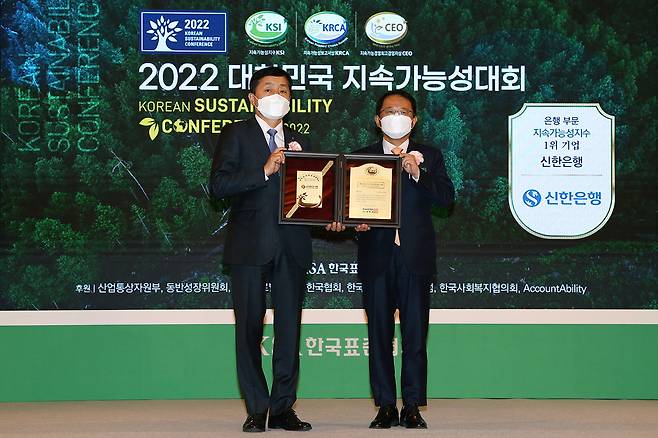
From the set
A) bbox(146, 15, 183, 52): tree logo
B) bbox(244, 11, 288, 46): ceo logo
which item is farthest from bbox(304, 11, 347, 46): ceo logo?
bbox(146, 15, 183, 52): tree logo

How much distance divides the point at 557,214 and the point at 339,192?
1.88 metres

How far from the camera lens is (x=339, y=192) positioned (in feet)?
16.3

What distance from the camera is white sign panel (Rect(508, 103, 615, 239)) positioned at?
6.31 metres

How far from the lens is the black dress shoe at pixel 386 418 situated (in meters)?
5.00

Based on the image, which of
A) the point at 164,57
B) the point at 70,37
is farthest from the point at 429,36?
the point at 70,37

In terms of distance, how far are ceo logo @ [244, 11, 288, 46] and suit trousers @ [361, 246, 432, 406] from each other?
6.10ft

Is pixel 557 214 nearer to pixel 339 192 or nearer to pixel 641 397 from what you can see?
pixel 641 397

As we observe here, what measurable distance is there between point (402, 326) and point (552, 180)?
172 centimetres

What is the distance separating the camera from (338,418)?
5.46 meters

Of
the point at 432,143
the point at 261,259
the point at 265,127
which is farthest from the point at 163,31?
the point at 261,259

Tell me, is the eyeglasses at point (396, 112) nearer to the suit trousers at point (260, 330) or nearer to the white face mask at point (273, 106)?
the white face mask at point (273, 106)

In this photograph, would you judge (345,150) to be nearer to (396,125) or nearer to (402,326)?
(396,125)

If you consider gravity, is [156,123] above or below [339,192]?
above

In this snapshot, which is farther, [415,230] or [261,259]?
[415,230]
